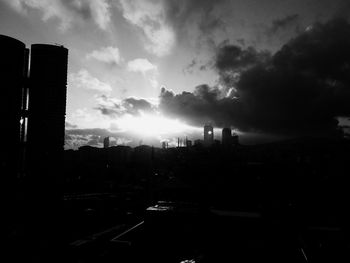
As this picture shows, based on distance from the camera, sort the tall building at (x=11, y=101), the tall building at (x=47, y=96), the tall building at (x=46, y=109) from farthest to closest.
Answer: the tall building at (x=47, y=96) < the tall building at (x=46, y=109) < the tall building at (x=11, y=101)

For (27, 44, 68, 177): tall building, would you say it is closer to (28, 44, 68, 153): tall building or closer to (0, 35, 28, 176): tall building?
(28, 44, 68, 153): tall building

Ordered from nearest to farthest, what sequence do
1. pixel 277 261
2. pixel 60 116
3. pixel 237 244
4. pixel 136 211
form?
1. pixel 277 261
2. pixel 237 244
3. pixel 60 116
4. pixel 136 211

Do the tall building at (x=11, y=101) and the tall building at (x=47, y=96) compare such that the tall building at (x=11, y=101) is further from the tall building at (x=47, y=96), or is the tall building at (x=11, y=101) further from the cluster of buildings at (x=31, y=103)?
the tall building at (x=47, y=96)

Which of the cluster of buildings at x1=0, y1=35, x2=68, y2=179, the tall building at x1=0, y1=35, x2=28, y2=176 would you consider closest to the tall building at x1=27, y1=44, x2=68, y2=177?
the cluster of buildings at x1=0, y1=35, x2=68, y2=179

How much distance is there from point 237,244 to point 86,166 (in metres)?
84.1

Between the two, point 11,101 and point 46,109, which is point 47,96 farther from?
point 11,101

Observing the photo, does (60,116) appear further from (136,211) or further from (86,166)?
(86,166)

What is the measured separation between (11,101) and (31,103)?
2.05 metres

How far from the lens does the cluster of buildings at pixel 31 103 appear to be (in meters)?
25.8

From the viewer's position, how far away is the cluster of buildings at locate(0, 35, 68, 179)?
25.8m

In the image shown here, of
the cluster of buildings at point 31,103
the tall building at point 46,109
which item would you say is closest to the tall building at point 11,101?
the cluster of buildings at point 31,103

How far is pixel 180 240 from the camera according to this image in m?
20.0

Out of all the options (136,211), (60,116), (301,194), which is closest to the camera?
(60,116)

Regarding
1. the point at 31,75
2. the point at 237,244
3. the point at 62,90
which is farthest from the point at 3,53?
the point at 237,244
